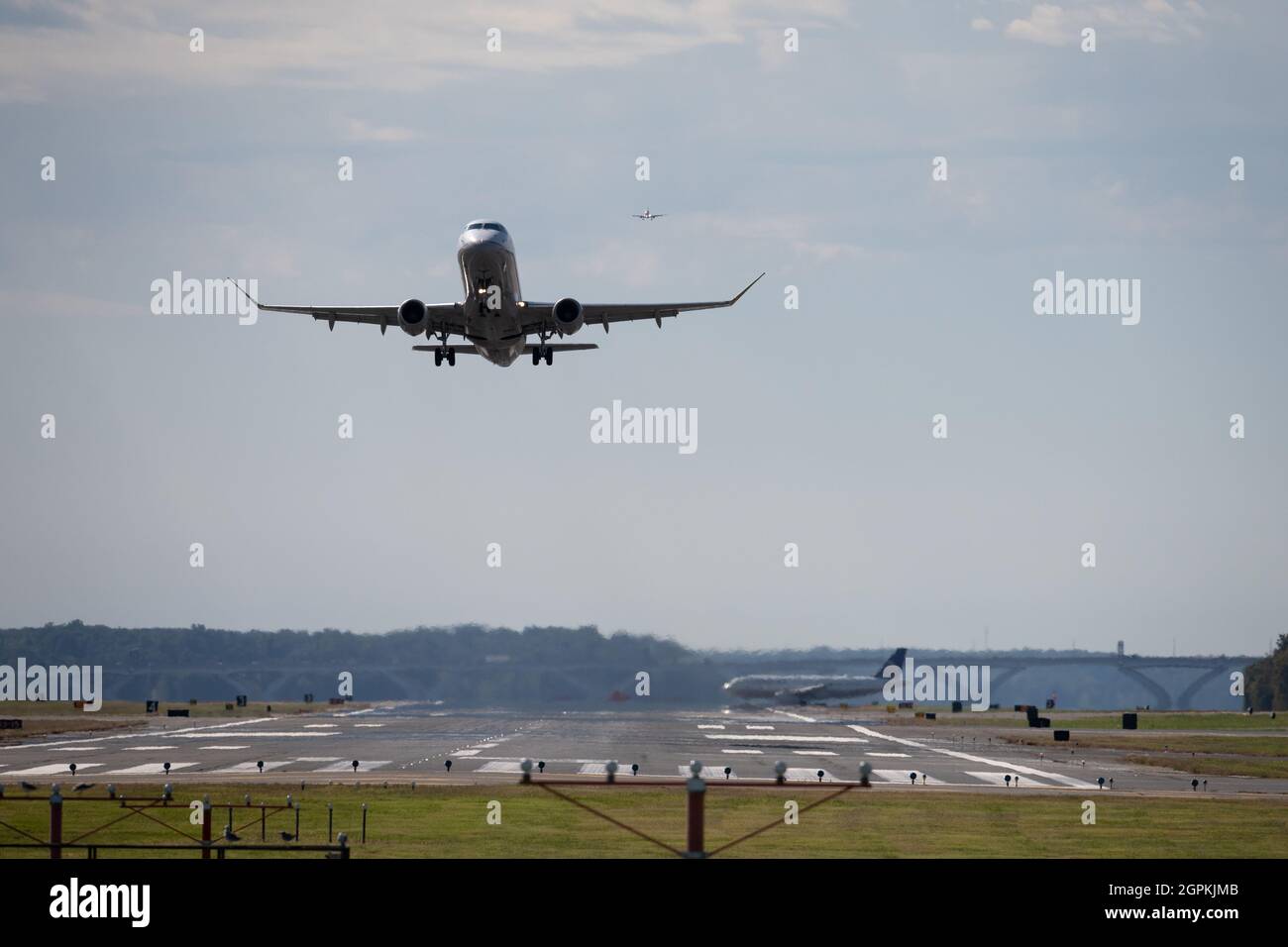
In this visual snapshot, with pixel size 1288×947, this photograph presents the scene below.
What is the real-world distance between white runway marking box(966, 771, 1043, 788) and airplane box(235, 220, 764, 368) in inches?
1006

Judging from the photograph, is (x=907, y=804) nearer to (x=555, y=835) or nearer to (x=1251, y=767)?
(x=555, y=835)

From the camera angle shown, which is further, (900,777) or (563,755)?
(563,755)

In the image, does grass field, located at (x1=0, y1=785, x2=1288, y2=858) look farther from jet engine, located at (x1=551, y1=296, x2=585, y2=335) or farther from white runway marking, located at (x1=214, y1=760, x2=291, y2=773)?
jet engine, located at (x1=551, y1=296, x2=585, y2=335)

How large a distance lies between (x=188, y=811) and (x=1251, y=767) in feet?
201

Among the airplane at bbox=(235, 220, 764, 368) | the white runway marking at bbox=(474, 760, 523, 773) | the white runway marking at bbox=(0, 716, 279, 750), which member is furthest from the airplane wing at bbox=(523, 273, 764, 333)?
the white runway marking at bbox=(0, 716, 279, 750)

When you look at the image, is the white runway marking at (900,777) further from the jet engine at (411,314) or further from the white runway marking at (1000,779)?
the jet engine at (411,314)

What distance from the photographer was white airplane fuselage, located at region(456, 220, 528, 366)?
66875mm

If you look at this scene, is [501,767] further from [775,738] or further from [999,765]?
[775,738]

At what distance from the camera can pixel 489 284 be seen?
225ft

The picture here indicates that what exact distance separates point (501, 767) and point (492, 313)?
75.0 ft

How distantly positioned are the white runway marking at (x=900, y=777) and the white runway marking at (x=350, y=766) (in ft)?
80.8

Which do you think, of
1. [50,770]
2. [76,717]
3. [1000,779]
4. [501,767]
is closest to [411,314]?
[501,767]
